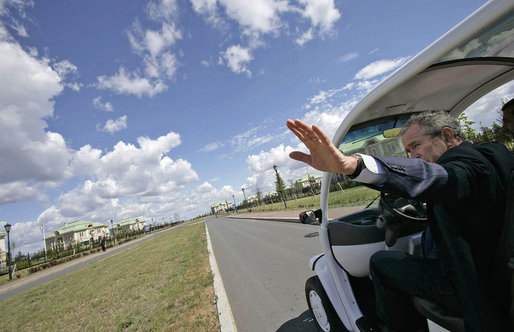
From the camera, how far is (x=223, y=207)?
15938 centimetres

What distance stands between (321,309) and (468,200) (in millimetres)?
1879

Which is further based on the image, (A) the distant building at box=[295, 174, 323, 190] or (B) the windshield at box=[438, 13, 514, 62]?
(A) the distant building at box=[295, 174, 323, 190]

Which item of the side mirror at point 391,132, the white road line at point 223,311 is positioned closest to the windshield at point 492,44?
the side mirror at point 391,132

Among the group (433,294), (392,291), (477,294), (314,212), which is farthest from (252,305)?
(477,294)

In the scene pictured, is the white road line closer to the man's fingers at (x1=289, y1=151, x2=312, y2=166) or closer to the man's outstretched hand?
the man's fingers at (x1=289, y1=151, x2=312, y2=166)

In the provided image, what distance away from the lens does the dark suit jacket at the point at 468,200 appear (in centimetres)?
91

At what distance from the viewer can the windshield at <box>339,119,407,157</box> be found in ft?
5.69

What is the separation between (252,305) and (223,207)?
159 meters

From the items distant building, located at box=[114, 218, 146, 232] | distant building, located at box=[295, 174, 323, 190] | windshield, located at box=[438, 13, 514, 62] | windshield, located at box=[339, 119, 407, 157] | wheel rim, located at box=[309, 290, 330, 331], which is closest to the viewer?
windshield, located at box=[438, 13, 514, 62]

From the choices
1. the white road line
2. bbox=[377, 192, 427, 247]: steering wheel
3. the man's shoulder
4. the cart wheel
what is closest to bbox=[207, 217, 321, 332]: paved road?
the white road line

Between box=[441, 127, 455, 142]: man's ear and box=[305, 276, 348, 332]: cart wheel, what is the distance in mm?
1729

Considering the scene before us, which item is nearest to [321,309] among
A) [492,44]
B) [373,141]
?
[373,141]

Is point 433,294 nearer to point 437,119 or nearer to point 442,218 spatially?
point 442,218

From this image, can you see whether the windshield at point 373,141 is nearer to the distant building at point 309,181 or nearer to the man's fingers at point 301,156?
the man's fingers at point 301,156
